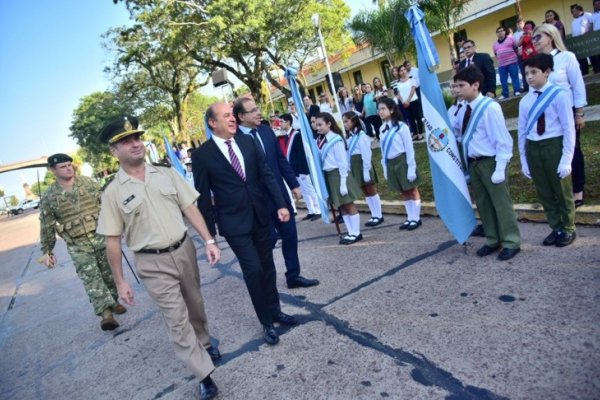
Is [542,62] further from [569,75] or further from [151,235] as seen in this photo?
[151,235]

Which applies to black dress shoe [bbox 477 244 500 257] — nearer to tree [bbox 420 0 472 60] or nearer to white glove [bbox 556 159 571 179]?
white glove [bbox 556 159 571 179]

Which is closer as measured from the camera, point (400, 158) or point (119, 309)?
point (119, 309)

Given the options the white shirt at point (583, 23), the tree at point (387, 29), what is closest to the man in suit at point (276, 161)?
the white shirt at point (583, 23)

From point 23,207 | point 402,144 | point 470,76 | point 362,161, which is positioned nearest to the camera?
point 470,76

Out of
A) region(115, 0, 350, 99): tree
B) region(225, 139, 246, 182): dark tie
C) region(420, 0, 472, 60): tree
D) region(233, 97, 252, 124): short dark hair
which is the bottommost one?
region(225, 139, 246, 182): dark tie

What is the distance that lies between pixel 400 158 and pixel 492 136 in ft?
6.19

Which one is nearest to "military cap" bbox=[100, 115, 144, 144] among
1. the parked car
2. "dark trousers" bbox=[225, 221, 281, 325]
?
"dark trousers" bbox=[225, 221, 281, 325]

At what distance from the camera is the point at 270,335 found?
3.72m

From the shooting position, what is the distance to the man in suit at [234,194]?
12.1 feet

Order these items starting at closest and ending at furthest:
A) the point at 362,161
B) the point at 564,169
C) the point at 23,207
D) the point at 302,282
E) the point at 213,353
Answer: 1. the point at 213,353
2. the point at 564,169
3. the point at 302,282
4. the point at 362,161
5. the point at 23,207

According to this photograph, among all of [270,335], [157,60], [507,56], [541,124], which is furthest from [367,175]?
[157,60]

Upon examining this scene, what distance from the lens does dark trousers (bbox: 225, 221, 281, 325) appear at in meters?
3.70

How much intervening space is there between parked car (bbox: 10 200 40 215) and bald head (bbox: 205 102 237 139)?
71.1 meters

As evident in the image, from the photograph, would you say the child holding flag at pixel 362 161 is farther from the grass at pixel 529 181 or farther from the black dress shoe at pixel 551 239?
the black dress shoe at pixel 551 239
